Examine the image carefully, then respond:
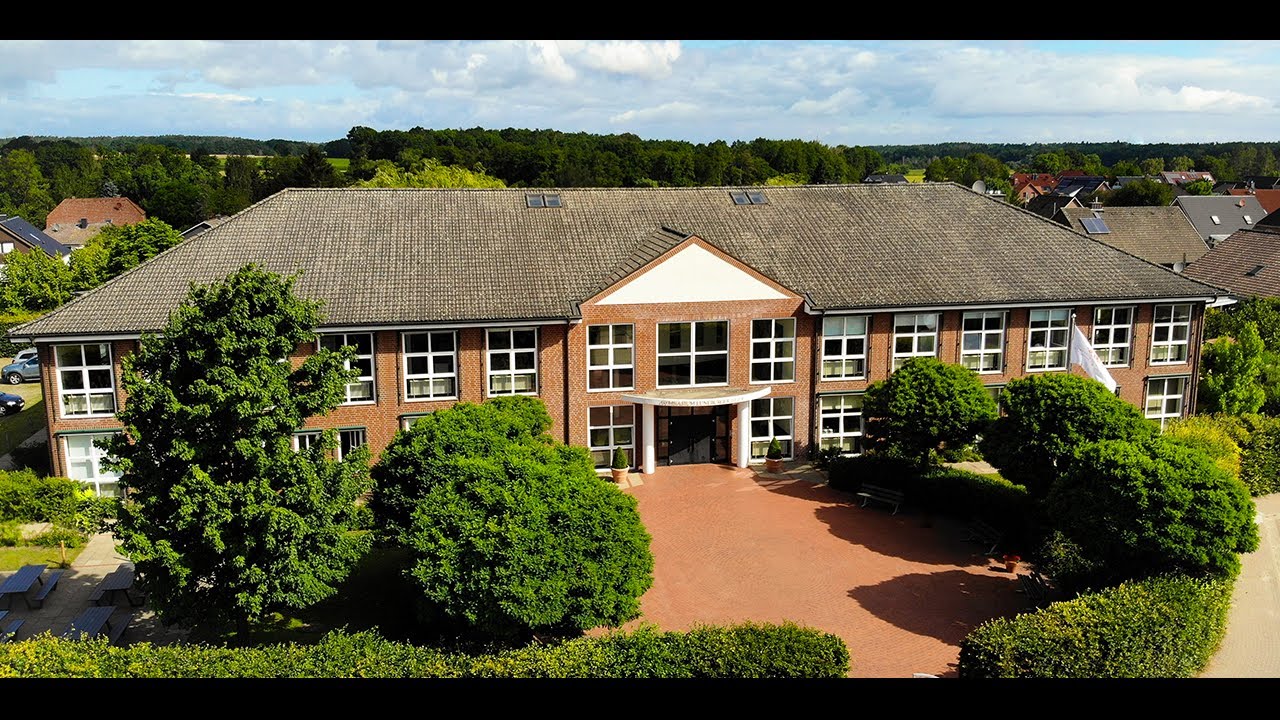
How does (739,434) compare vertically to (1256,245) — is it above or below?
below

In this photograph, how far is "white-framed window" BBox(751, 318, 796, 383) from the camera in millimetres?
29422

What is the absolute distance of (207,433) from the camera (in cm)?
1630

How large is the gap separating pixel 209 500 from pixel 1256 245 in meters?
46.5

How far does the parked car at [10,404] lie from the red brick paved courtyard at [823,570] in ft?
87.9

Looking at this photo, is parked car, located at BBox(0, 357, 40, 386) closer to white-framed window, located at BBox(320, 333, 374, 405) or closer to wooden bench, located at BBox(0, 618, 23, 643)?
white-framed window, located at BBox(320, 333, 374, 405)

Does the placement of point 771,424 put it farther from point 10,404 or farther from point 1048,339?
point 10,404

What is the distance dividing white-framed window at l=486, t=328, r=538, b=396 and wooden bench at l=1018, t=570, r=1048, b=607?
1415 cm

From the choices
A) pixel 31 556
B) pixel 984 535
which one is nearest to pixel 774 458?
pixel 984 535

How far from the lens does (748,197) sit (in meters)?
34.9

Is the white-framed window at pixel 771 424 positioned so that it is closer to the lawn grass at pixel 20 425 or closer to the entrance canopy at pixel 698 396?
the entrance canopy at pixel 698 396

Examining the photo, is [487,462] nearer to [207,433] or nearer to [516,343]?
[207,433]

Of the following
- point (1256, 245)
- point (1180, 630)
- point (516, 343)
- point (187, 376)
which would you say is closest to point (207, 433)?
point (187, 376)

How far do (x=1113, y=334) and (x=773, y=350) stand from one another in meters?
11.2

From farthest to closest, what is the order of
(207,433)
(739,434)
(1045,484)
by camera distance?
(739,434) → (1045,484) → (207,433)
